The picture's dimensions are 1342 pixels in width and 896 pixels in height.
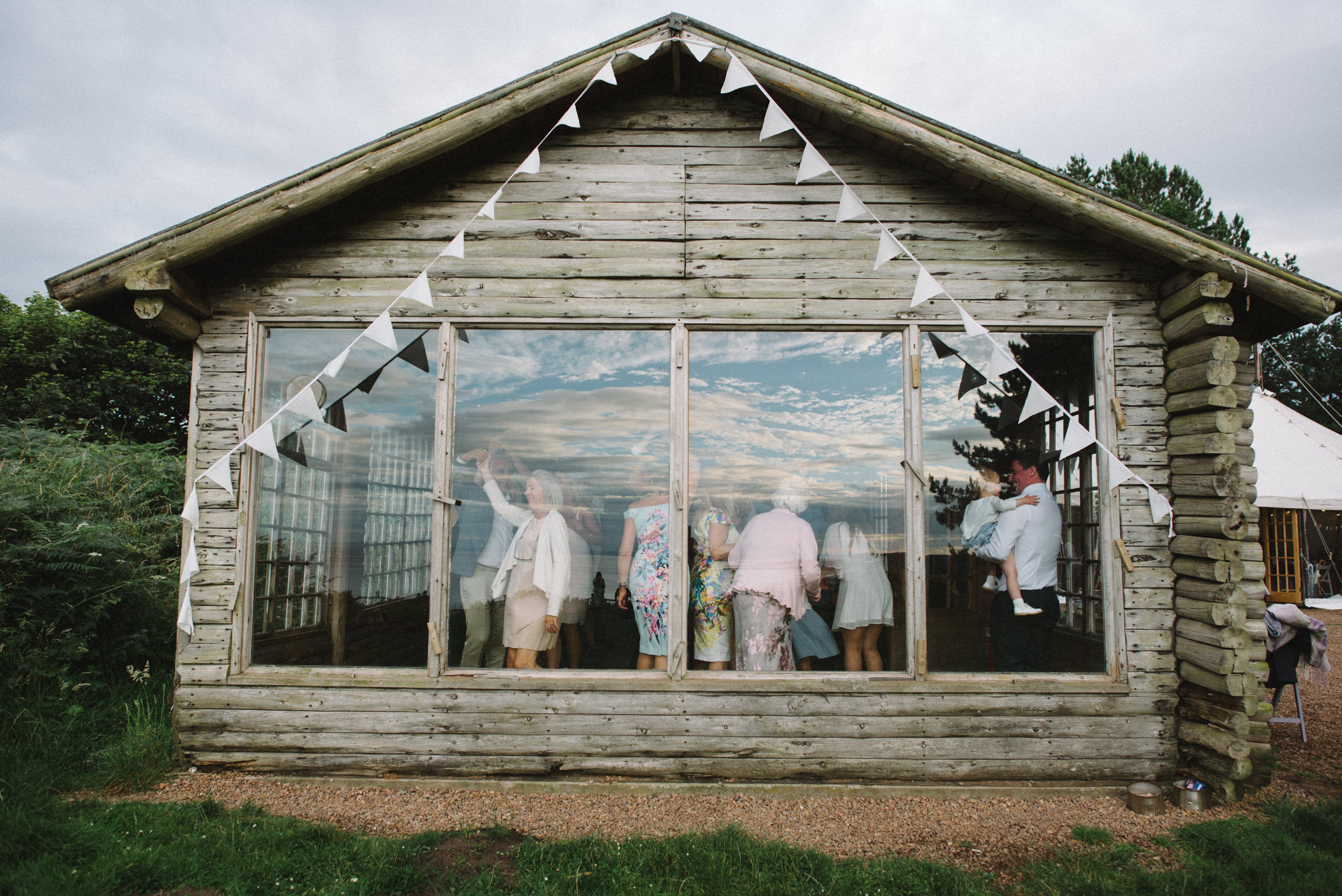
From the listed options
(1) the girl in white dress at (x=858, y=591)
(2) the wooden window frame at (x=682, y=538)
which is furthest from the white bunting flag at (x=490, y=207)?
(1) the girl in white dress at (x=858, y=591)

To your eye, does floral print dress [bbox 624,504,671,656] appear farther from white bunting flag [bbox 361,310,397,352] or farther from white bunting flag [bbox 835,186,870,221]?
white bunting flag [bbox 835,186,870,221]

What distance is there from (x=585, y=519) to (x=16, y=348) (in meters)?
17.1

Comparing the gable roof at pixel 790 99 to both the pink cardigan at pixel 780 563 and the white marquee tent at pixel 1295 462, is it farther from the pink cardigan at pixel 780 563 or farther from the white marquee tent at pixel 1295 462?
the white marquee tent at pixel 1295 462

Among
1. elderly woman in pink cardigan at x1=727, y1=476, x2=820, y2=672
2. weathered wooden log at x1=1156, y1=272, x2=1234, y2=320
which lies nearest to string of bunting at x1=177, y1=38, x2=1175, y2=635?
weathered wooden log at x1=1156, y1=272, x2=1234, y2=320

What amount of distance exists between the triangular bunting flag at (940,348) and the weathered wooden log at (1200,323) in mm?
1273

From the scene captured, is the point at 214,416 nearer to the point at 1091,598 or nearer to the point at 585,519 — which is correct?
the point at 585,519

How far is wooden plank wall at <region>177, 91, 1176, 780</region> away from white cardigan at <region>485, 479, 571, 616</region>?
1.95ft

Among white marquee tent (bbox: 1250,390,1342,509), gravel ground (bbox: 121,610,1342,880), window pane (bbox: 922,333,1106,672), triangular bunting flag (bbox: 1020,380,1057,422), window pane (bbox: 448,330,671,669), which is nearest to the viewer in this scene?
gravel ground (bbox: 121,610,1342,880)

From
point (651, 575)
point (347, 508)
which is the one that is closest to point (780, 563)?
point (651, 575)

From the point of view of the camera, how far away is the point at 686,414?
4.63 m

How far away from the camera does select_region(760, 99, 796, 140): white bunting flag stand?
4254 mm

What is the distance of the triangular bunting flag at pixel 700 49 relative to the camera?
14.4ft

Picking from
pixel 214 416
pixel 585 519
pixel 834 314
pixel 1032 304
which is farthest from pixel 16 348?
pixel 1032 304

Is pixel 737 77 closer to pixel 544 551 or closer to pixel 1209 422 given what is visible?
pixel 544 551
